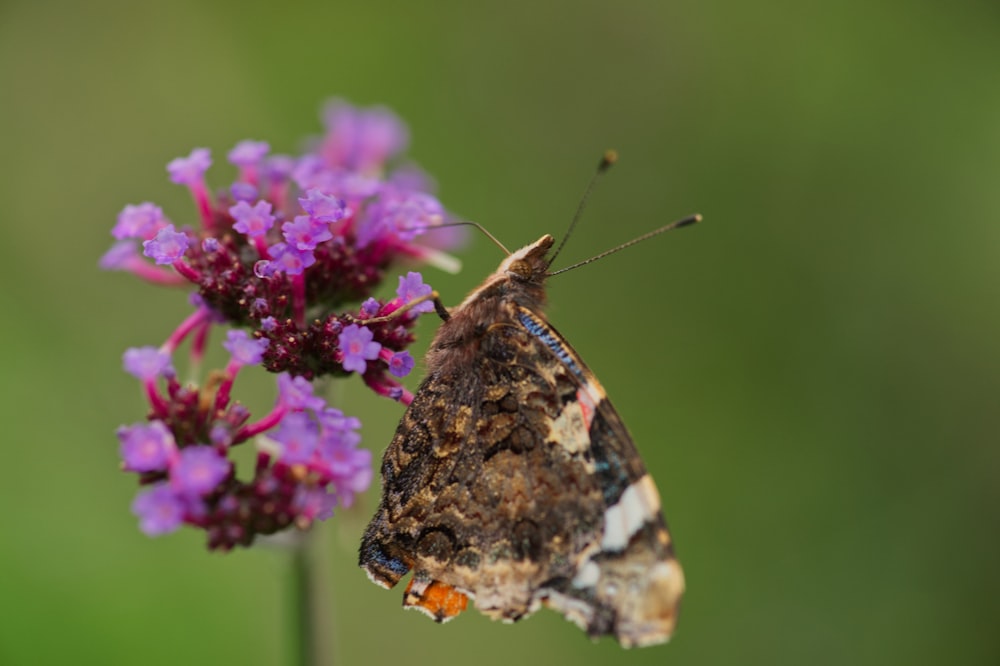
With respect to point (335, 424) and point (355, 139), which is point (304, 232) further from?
point (355, 139)

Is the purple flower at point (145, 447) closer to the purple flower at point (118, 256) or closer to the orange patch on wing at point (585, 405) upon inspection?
the purple flower at point (118, 256)

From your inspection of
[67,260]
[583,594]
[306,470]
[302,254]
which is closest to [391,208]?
[302,254]

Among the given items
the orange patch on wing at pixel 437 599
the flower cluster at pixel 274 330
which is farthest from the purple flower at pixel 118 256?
the orange patch on wing at pixel 437 599

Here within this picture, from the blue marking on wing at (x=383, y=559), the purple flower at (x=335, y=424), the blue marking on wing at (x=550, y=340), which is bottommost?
the blue marking on wing at (x=383, y=559)

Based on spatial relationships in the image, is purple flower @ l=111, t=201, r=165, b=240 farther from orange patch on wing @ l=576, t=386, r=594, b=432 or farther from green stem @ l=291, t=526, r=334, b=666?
orange patch on wing @ l=576, t=386, r=594, b=432

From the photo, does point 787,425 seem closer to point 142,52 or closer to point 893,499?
point 893,499

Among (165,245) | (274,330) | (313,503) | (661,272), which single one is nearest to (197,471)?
(313,503)
